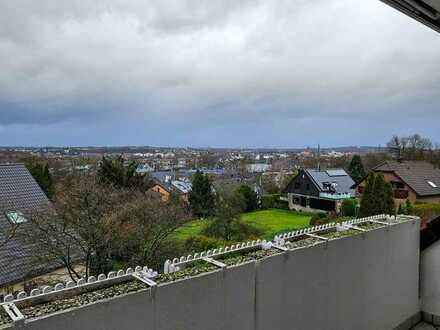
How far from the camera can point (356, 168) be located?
1123 inches

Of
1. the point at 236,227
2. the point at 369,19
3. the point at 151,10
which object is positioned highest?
the point at 151,10

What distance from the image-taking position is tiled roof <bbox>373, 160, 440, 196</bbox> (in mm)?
19250

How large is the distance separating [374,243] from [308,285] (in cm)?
107

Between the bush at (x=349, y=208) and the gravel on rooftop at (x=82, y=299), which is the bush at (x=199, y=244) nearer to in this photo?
the gravel on rooftop at (x=82, y=299)

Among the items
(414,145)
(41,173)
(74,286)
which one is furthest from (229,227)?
(414,145)

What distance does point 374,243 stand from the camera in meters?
3.48

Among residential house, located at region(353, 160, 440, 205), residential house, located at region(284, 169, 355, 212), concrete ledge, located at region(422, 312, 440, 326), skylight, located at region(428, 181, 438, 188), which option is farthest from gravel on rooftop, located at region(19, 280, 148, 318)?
residential house, located at region(284, 169, 355, 212)

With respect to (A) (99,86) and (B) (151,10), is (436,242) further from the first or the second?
(A) (99,86)

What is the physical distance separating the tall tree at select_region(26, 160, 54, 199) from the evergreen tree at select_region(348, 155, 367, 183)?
21147 millimetres

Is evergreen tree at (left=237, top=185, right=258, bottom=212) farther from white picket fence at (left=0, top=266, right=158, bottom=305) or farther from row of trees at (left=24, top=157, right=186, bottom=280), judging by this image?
white picket fence at (left=0, top=266, right=158, bottom=305)

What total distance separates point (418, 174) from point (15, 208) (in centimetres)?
1959

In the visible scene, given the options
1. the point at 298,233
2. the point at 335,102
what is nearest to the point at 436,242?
the point at 298,233

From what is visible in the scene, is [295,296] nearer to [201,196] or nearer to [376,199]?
[376,199]

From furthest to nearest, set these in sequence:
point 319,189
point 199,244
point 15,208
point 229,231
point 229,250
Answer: point 319,189, point 229,231, point 199,244, point 15,208, point 229,250
